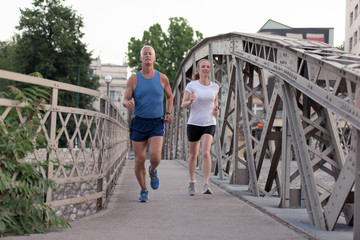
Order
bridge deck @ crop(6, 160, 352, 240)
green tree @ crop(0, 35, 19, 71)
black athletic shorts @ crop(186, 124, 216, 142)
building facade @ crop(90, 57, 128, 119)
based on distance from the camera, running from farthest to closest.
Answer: building facade @ crop(90, 57, 128, 119), green tree @ crop(0, 35, 19, 71), black athletic shorts @ crop(186, 124, 216, 142), bridge deck @ crop(6, 160, 352, 240)

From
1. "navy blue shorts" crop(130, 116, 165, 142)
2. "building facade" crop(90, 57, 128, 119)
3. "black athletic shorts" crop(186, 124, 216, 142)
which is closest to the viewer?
"navy blue shorts" crop(130, 116, 165, 142)

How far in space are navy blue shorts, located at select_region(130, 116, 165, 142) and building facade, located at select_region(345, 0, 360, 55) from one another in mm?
45401

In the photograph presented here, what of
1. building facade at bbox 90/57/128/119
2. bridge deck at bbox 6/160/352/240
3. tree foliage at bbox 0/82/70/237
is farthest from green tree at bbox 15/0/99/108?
building facade at bbox 90/57/128/119

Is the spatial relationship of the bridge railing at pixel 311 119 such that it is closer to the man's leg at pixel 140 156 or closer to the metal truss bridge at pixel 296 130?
the metal truss bridge at pixel 296 130

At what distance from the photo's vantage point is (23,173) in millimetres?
5008

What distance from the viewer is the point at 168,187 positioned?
1010cm

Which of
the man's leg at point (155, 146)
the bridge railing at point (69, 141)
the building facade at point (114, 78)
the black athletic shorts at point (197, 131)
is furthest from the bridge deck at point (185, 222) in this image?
the building facade at point (114, 78)

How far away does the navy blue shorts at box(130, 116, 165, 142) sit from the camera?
24.7 feet

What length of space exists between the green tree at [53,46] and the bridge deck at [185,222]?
1722 inches

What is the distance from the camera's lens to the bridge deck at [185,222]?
5.11 m

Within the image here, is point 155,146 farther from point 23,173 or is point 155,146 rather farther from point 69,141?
point 23,173

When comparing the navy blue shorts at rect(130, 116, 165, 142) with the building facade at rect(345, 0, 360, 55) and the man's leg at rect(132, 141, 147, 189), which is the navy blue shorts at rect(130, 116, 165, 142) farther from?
the building facade at rect(345, 0, 360, 55)

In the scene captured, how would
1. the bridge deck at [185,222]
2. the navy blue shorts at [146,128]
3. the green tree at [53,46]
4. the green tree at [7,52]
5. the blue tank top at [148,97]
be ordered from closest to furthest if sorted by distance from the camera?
the bridge deck at [185,222] → the blue tank top at [148,97] → the navy blue shorts at [146,128] → the green tree at [53,46] → the green tree at [7,52]

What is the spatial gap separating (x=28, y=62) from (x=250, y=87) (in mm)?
44515
